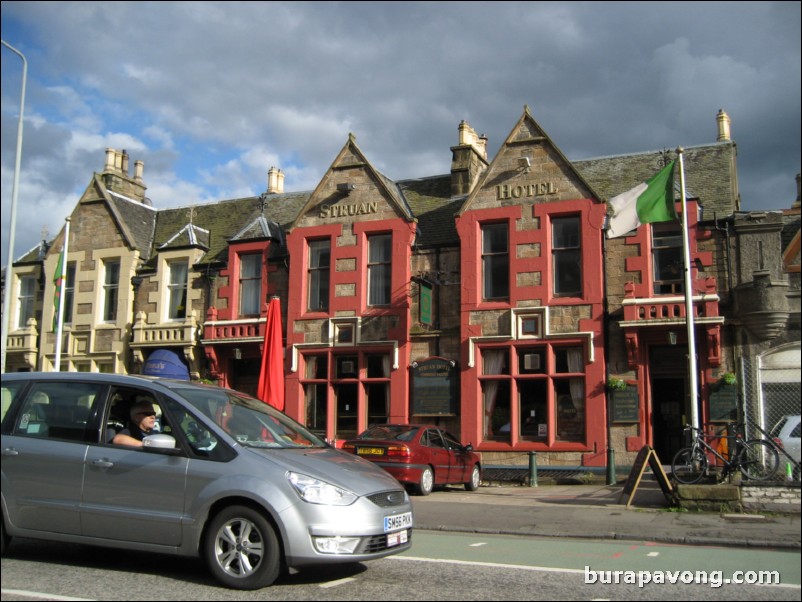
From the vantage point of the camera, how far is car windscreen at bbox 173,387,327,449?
7.77 meters

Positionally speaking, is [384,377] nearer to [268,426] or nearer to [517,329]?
[517,329]

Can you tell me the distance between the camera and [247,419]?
8.13 m

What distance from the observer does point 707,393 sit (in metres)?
19.0

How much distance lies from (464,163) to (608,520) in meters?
14.1

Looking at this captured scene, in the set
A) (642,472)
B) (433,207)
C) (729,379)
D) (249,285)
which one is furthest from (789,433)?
(249,285)

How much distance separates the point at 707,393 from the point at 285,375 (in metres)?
11.3

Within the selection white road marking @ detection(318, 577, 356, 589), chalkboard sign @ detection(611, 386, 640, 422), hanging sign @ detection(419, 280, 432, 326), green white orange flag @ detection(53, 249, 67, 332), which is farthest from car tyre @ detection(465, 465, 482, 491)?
green white orange flag @ detection(53, 249, 67, 332)

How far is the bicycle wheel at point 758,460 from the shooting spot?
13.6m

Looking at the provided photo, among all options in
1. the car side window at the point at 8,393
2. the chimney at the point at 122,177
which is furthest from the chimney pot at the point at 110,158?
the car side window at the point at 8,393

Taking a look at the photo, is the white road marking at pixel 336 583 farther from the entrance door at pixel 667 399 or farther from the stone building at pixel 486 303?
the entrance door at pixel 667 399

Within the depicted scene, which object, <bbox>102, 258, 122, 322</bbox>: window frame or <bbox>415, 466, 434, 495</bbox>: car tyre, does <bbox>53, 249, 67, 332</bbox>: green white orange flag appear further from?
<bbox>415, 466, 434, 495</bbox>: car tyre

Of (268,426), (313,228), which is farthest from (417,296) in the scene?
(268,426)

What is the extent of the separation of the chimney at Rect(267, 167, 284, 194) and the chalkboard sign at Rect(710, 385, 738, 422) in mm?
16890

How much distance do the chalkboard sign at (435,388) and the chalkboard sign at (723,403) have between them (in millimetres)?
6310
